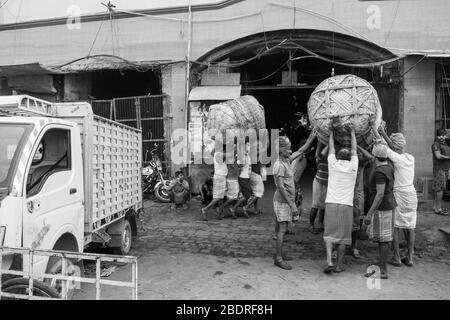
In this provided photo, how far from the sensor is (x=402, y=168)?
555 centimetres

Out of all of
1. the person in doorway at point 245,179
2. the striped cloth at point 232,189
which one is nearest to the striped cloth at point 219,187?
the striped cloth at point 232,189

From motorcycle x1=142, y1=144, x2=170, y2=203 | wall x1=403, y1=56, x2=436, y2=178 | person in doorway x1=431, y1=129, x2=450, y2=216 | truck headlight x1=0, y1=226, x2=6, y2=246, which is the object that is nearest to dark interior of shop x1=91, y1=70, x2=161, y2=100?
motorcycle x1=142, y1=144, x2=170, y2=203

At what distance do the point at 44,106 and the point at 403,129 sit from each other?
330 inches

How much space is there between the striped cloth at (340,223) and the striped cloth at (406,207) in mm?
989

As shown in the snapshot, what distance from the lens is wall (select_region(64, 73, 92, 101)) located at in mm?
12156

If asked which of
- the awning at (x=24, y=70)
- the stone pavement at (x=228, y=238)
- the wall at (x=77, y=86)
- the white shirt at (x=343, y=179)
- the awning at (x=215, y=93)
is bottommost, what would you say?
the stone pavement at (x=228, y=238)

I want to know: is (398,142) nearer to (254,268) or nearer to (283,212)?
(283,212)

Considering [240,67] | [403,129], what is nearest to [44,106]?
[240,67]

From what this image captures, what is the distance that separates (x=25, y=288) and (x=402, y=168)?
4.76 meters

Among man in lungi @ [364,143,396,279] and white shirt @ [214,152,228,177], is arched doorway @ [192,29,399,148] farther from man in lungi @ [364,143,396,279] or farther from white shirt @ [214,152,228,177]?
man in lungi @ [364,143,396,279]

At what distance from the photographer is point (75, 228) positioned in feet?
14.2

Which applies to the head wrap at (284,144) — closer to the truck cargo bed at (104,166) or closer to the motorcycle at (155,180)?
the truck cargo bed at (104,166)

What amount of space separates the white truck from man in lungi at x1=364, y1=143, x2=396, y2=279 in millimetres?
3443

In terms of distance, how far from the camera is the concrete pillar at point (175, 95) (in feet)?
36.1
